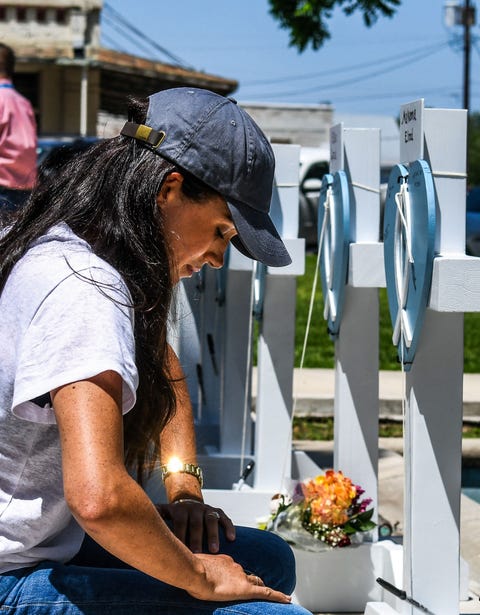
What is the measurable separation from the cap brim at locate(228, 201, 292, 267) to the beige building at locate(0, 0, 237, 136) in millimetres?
21305

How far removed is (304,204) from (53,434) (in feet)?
52.2

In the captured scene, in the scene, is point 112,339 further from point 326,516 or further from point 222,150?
point 326,516

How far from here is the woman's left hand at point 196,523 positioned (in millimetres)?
→ 2256

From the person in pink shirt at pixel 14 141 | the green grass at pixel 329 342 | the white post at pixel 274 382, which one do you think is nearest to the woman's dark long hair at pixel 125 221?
the white post at pixel 274 382

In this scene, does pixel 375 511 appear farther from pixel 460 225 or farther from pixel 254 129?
pixel 254 129

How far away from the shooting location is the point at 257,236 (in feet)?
6.68

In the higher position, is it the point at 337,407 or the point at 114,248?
the point at 114,248

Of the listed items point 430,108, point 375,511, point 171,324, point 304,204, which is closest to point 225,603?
point 171,324

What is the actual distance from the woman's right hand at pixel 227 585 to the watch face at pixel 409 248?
1052 millimetres

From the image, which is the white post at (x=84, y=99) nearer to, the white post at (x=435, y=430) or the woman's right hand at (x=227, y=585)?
the white post at (x=435, y=430)

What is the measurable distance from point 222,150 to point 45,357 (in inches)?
19.0

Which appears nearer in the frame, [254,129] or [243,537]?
[254,129]

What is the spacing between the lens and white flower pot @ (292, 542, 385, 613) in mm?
3533

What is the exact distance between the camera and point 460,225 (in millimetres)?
2920
